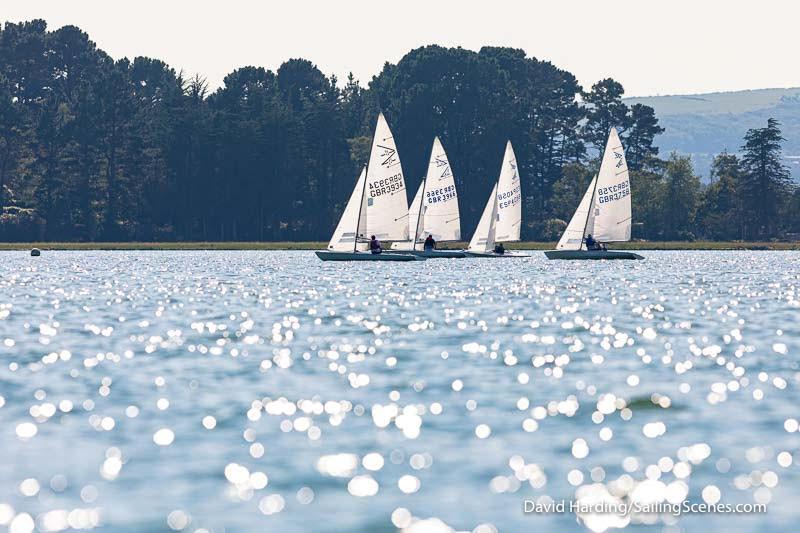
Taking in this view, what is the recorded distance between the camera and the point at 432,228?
110938 millimetres

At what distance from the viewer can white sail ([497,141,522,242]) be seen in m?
116

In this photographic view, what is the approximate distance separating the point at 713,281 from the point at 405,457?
6275 cm

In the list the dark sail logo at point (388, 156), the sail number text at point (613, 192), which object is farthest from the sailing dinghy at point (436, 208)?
the sail number text at point (613, 192)

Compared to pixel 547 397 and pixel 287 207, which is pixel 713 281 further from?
pixel 287 207

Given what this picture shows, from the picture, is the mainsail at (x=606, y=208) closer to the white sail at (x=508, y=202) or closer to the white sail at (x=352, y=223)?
the white sail at (x=508, y=202)

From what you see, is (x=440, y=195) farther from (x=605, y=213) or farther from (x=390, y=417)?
(x=390, y=417)

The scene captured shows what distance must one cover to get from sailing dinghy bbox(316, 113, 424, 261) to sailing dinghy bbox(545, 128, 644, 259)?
12302 millimetres

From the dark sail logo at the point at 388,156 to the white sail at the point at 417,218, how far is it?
14.3ft

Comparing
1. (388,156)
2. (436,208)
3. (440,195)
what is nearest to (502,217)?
(440,195)

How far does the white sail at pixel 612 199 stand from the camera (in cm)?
11038

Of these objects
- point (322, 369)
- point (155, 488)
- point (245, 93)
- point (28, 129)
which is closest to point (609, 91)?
point (245, 93)

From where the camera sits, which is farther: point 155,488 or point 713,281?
point 713,281

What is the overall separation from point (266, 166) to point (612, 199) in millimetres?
68044

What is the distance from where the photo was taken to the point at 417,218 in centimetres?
11131
